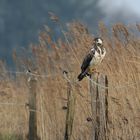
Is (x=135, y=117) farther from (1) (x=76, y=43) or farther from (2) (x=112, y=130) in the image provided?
(1) (x=76, y=43)

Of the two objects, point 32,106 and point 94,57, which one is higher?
point 94,57

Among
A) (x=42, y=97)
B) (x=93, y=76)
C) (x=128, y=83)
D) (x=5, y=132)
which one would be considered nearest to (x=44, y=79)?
(x=42, y=97)

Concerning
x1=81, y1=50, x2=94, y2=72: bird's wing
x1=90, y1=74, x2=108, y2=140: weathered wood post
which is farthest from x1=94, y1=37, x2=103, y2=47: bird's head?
x1=90, y1=74, x2=108, y2=140: weathered wood post

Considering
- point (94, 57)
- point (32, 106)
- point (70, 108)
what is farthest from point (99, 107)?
point (32, 106)

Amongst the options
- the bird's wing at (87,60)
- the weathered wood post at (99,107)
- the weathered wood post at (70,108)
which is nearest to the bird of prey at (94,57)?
the bird's wing at (87,60)

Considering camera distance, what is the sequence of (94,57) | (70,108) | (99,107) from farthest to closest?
(94,57)
(70,108)
(99,107)

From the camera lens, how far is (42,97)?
26.3ft

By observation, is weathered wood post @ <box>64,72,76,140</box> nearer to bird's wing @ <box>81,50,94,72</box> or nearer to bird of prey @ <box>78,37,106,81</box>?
bird of prey @ <box>78,37,106,81</box>

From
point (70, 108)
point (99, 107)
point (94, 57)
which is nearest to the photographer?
point (99, 107)

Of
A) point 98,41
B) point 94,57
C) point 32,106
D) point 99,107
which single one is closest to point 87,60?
point 94,57

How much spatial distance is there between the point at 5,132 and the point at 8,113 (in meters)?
0.52

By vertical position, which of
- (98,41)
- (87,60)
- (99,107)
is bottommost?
(99,107)

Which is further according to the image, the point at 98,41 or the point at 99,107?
the point at 98,41

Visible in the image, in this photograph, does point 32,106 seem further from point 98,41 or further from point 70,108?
point 98,41
